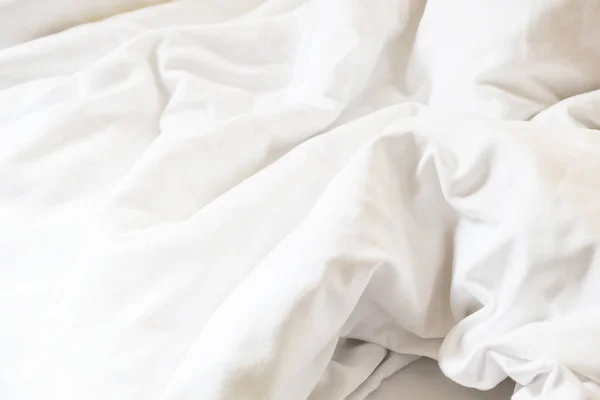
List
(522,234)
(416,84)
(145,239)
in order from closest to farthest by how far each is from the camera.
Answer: (522,234) < (145,239) < (416,84)

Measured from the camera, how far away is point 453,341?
1.60 ft

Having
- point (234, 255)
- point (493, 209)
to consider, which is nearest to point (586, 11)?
point (493, 209)

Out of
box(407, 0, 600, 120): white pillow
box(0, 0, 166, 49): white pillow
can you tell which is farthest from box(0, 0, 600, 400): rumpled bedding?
box(0, 0, 166, 49): white pillow

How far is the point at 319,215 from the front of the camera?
1.65 feet

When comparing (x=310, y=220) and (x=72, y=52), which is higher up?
(x=72, y=52)

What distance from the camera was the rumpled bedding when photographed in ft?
1.46

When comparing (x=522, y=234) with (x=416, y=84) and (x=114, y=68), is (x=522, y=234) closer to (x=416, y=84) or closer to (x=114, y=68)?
(x=416, y=84)

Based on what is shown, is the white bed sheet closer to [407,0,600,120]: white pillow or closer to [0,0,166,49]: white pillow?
[407,0,600,120]: white pillow

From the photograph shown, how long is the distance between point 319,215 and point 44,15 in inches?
26.0

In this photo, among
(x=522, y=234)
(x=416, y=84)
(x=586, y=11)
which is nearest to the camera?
(x=522, y=234)

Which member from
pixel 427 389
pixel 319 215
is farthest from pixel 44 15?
pixel 427 389

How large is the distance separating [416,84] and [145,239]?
1.41 ft

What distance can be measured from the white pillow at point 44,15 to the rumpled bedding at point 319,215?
0.13 m

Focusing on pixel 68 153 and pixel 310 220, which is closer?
pixel 310 220
